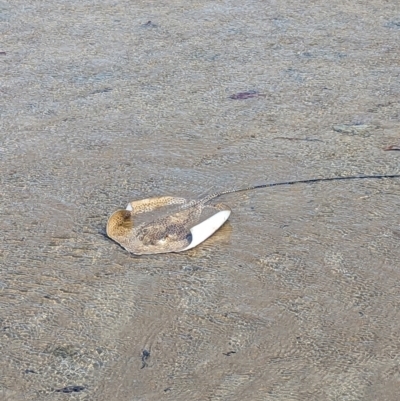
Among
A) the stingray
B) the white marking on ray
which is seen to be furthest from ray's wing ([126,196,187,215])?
the white marking on ray

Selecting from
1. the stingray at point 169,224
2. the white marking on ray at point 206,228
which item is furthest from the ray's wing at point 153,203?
the white marking on ray at point 206,228

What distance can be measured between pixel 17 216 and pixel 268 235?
2.32ft

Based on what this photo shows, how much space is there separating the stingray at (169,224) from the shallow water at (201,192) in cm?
4

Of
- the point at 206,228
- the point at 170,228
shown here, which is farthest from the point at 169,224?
the point at 206,228

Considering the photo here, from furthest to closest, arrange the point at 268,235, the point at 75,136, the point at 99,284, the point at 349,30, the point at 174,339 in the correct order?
the point at 349,30 → the point at 75,136 → the point at 268,235 → the point at 99,284 → the point at 174,339

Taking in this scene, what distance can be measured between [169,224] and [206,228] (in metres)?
0.15

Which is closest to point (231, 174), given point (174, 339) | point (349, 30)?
point (174, 339)

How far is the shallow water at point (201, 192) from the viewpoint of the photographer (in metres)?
1.82

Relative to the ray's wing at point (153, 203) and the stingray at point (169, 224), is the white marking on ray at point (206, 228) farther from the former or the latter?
the ray's wing at point (153, 203)

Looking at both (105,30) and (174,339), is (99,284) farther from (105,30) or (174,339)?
(105,30)

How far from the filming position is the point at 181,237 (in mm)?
2309

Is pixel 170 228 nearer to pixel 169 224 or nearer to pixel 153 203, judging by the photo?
pixel 169 224

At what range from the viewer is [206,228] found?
2.27m

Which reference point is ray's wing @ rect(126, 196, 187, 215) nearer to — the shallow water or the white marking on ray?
the shallow water
